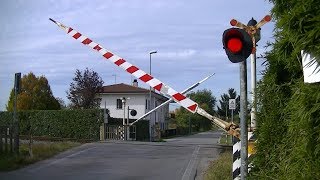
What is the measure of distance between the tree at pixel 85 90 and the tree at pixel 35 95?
27.5 ft

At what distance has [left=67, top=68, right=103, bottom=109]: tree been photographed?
53219mm

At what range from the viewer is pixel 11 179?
12.8m

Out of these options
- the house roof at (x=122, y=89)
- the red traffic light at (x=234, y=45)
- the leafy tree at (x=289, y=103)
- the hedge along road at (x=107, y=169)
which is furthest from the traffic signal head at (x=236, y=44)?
the house roof at (x=122, y=89)

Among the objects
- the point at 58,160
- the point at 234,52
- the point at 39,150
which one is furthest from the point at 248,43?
the point at 39,150

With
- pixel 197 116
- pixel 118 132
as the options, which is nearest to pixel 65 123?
pixel 118 132

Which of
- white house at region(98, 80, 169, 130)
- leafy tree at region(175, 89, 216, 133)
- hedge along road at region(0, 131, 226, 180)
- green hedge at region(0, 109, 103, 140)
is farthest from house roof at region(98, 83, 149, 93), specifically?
hedge along road at region(0, 131, 226, 180)

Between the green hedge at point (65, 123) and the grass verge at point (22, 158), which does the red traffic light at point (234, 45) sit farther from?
the green hedge at point (65, 123)

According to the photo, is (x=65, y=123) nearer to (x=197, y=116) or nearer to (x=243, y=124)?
(x=243, y=124)

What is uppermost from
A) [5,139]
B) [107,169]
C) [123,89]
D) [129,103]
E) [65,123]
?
[123,89]

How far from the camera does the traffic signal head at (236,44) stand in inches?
232

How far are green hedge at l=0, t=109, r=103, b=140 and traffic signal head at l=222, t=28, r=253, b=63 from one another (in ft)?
107

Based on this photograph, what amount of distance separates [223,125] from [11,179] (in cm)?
727

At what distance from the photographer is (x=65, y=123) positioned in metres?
39.7

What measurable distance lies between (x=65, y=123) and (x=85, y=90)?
45.6 ft
